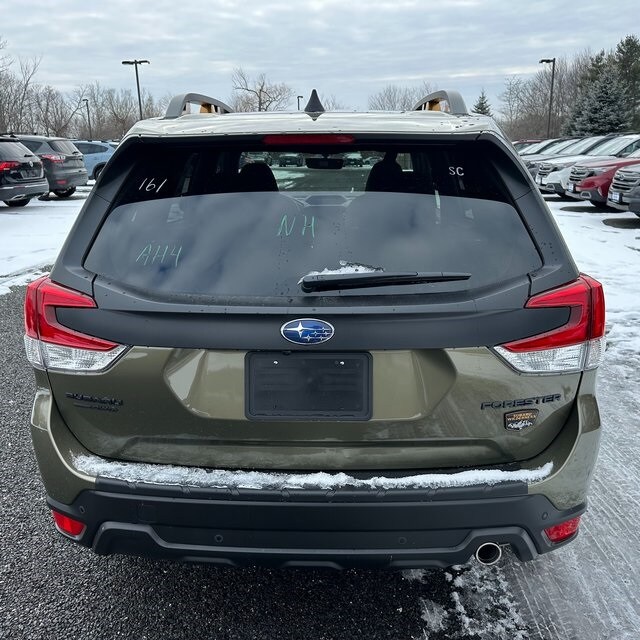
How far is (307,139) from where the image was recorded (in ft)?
7.06

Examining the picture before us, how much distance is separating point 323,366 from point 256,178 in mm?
759

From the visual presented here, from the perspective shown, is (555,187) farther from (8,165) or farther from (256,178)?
(256,178)

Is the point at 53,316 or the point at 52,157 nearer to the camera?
the point at 53,316

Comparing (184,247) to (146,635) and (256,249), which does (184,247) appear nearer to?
(256,249)

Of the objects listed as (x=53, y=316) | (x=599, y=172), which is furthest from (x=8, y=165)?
(x=53, y=316)

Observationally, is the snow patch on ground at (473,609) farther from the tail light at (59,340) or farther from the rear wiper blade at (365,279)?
the tail light at (59,340)

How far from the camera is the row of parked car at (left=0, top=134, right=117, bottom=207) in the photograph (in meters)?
15.5

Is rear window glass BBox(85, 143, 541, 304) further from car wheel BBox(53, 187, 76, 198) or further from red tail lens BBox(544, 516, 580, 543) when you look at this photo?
car wheel BBox(53, 187, 76, 198)

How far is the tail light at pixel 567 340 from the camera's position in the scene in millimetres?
1973

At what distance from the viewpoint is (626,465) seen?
11.8 ft

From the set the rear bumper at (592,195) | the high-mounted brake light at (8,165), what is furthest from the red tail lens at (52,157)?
the rear bumper at (592,195)

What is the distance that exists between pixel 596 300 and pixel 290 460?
3.57ft

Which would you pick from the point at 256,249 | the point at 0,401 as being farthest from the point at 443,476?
the point at 0,401

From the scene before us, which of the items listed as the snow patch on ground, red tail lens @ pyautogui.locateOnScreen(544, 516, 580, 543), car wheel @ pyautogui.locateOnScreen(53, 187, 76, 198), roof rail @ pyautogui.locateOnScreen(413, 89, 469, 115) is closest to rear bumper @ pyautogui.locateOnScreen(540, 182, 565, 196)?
car wheel @ pyautogui.locateOnScreen(53, 187, 76, 198)
